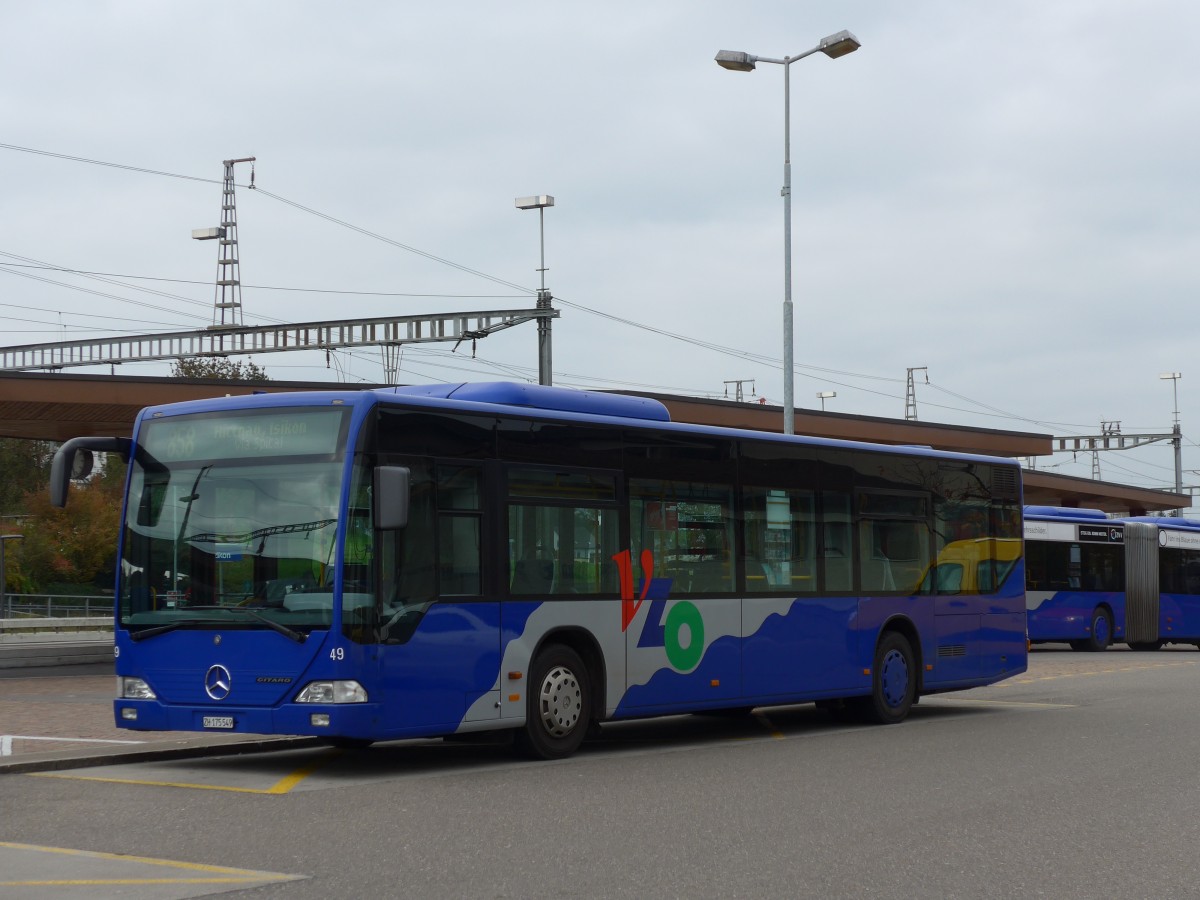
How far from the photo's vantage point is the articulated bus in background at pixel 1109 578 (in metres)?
35.2

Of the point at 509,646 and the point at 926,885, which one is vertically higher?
the point at 509,646

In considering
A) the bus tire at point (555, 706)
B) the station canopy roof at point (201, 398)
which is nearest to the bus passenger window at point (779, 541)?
the bus tire at point (555, 706)

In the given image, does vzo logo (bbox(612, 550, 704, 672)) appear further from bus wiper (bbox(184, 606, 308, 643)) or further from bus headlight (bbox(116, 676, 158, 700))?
bus headlight (bbox(116, 676, 158, 700))

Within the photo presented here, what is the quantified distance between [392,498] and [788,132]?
16.6m

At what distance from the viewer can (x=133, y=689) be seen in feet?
40.2

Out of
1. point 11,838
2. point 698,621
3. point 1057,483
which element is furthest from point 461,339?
point 1057,483

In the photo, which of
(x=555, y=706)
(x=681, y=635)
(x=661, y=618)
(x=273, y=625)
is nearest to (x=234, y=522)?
(x=273, y=625)

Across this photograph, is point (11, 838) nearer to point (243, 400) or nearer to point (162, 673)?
point (162, 673)

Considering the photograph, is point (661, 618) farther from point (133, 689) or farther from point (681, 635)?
point (133, 689)

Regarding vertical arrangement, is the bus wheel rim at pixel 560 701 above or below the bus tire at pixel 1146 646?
above

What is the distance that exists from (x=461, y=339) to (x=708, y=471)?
2283cm

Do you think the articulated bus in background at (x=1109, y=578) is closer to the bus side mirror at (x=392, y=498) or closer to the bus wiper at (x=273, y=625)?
the bus side mirror at (x=392, y=498)

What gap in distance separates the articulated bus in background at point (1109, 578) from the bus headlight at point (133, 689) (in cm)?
2511

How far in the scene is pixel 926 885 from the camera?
7453 millimetres
